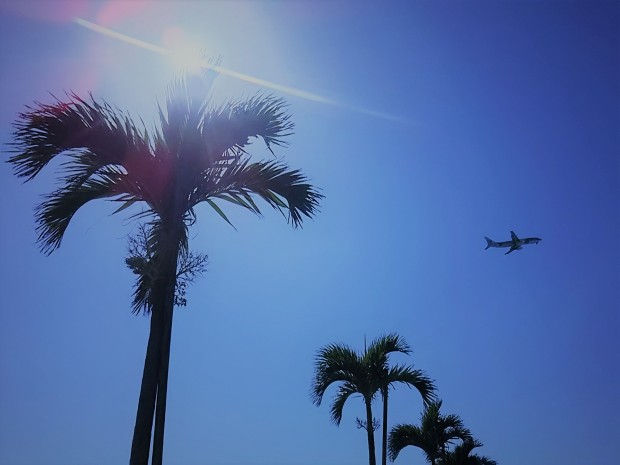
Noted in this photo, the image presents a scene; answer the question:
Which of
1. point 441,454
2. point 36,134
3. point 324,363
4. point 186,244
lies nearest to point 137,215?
point 186,244

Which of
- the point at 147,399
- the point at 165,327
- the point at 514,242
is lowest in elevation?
the point at 147,399

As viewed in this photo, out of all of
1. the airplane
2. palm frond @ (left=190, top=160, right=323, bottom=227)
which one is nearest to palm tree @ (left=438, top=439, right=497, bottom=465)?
the airplane

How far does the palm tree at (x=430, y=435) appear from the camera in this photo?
2142cm

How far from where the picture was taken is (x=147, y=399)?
583 centimetres

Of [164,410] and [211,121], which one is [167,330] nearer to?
[164,410]

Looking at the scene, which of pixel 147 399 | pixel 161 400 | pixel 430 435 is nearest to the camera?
pixel 147 399

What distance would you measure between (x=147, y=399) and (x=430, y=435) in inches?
700

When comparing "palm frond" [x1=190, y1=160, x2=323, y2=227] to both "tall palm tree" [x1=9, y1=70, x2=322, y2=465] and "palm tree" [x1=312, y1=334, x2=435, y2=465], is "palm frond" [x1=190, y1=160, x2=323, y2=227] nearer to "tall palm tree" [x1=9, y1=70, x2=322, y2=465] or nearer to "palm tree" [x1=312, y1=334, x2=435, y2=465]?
"tall palm tree" [x1=9, y1=70, x2=322, y2=465]

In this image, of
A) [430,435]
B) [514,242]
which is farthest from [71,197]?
[514,242]

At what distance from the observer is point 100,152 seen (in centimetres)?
642

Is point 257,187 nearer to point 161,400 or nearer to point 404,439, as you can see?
point 161,400

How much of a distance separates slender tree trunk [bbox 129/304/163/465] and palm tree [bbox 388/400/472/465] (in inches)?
680

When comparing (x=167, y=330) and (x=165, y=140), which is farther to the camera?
(x=165, y=140)

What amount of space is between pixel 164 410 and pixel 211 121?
3.32 metres
